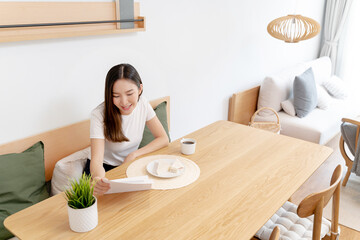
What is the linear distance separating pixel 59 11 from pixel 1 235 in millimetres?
1190

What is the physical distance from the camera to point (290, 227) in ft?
5.49

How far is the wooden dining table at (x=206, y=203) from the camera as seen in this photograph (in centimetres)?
121

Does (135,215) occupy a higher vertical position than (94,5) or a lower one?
lower

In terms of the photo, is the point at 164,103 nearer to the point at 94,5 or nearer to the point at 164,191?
the point at 94,5

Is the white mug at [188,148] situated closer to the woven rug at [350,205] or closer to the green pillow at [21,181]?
the green pillow at [21,181]

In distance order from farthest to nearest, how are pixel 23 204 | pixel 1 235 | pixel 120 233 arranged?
pixel 23 204
pixel 1 235
pixel 120 233

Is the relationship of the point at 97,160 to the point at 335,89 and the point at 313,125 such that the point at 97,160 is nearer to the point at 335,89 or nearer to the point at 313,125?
the point at 313,125

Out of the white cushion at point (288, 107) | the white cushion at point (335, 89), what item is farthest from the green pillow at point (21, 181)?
the white cushion at point (335, 89)

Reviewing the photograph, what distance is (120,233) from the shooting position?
1199 mm

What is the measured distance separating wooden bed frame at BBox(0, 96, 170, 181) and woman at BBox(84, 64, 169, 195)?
7.3 inches

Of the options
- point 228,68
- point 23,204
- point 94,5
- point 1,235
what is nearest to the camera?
point 1,235

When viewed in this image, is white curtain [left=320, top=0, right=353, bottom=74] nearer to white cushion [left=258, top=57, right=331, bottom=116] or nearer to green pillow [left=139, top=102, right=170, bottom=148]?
white cushion [left=258, top=57, right=331, bottom=116]

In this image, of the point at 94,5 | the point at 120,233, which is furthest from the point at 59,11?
the point at 120,233

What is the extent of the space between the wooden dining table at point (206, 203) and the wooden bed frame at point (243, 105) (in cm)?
148
